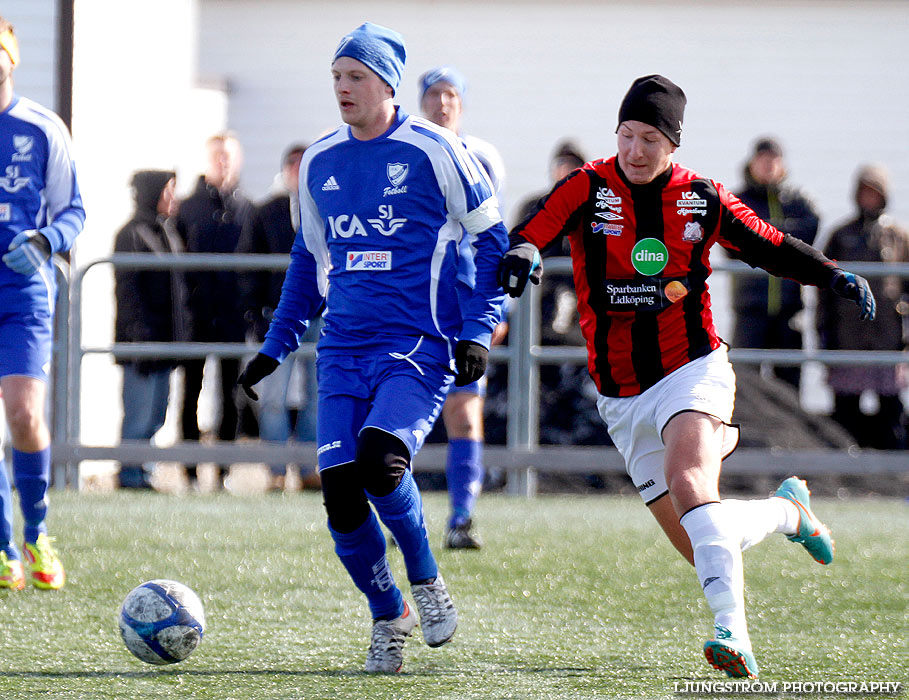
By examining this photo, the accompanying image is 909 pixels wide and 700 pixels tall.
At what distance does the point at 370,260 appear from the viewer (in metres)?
4.93

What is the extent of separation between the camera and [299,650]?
512cm

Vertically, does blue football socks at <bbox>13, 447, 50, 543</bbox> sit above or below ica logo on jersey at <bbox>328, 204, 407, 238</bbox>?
below

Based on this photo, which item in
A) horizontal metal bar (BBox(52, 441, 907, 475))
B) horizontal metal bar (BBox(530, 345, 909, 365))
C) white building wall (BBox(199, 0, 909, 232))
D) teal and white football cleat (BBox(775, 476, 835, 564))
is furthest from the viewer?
white building wall (BBox(199, 0, 909, 232))

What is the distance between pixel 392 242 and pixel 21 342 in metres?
1.89

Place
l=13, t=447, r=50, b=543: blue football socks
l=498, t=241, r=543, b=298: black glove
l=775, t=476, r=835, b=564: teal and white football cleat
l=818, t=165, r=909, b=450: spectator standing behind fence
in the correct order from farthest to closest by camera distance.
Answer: l=818, t=165, r=909, b=450: spectator standing behind fence, l=13, t=447, r=50, b=543: blue football socks, l=775, t=476, r=835, b=564: teal and white football cleat, l=498, t=241, r=543, b=298: black glove

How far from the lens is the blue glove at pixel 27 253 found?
5.86 m

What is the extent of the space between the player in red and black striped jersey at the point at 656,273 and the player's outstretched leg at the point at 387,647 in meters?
0.88

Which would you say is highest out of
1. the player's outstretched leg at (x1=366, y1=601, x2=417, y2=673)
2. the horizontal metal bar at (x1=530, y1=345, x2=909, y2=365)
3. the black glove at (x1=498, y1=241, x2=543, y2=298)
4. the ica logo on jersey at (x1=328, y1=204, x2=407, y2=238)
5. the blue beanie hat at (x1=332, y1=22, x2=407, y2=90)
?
the blue beanie hat at (x1=332, y1=22, x2=407, y2=90)

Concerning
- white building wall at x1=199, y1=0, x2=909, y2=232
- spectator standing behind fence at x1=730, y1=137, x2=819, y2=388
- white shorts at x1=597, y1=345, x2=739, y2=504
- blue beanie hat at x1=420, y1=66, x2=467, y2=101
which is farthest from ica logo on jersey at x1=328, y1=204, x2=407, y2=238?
white building wall at x1=199, y1=0, x2=909, y2=232

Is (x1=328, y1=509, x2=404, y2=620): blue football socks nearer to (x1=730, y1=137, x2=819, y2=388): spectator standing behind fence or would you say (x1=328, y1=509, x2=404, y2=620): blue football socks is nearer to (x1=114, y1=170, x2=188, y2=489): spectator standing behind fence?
(x1=114, y1=170, x2=188, y2=489): spectator standing behind fence

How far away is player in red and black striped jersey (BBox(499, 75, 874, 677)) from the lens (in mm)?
4801

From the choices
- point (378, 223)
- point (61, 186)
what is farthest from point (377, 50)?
point (61, 186)

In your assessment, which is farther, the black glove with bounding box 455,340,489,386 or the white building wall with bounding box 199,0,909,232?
the white building wall with bounding box 199,0,909,232

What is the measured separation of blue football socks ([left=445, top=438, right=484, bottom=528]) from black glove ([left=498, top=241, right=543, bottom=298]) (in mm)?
2895
